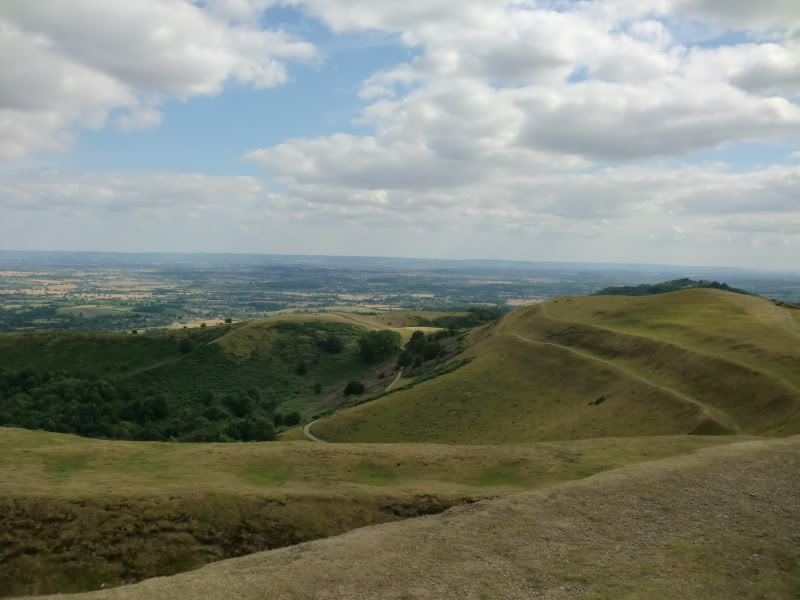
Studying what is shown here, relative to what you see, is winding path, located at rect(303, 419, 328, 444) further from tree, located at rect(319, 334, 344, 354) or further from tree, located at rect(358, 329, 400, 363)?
tree, located at rect(319, 334, 344, 354)

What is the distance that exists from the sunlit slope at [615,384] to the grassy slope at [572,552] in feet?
63.2

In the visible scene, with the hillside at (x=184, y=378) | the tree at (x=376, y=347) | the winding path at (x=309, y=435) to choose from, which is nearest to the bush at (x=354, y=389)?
the hillside at (x=184, y=378)

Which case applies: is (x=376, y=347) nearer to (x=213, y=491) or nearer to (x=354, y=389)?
(x=354, y=389)

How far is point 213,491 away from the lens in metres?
28.6

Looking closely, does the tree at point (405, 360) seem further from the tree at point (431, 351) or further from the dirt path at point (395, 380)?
the tree at point (431, 351)

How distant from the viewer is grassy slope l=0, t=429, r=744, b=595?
24859 mm

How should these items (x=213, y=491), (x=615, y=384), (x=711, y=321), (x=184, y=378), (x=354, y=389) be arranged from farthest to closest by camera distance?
(x=184, y=378) < (x=354, y=389) < (x=711, y=321) < (x=615, y=384) < (x=213, y=491)

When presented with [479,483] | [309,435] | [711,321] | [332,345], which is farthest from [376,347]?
[479,483]

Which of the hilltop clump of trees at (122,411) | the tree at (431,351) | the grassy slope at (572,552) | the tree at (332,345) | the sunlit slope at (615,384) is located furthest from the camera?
the tree at (332,345)

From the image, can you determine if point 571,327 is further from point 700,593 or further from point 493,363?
point 700,593

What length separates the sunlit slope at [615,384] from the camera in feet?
151

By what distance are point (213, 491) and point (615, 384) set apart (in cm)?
4405

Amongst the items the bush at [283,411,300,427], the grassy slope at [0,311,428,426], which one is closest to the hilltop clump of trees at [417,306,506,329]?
the grassy slope at [0,311,428,426]

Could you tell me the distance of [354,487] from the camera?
30.6m
